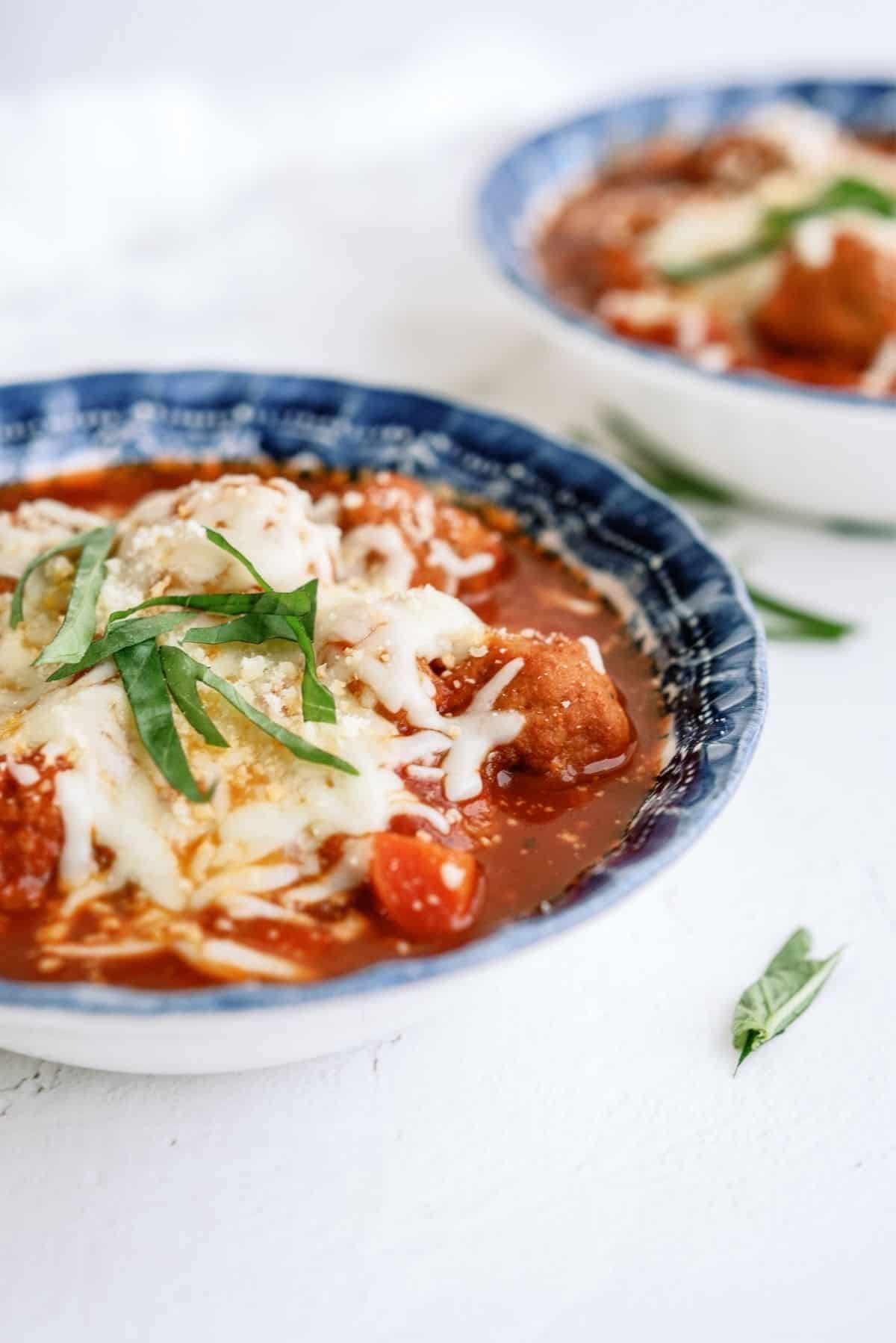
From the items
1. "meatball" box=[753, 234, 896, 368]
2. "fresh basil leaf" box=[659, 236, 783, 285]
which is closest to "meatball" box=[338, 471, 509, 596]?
"meatball" box=[753, 234, 896, 368]

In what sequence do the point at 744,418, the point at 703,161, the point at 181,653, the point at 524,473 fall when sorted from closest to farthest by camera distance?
the point at 181,653
the point at 524,473
the point at 744,418
the point at 703,161

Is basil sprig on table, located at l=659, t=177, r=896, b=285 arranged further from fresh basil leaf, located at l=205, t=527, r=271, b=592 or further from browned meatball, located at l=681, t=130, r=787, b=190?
fresh basil leaf, located at l=205, t=527, r=271, b=592

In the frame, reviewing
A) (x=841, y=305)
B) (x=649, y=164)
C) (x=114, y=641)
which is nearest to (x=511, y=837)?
(x=114, y=641)

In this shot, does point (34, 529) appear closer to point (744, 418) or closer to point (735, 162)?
point (744, 418)

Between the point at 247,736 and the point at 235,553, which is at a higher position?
the point at 235,553

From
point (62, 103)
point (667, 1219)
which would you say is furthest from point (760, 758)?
point (62, 103)
